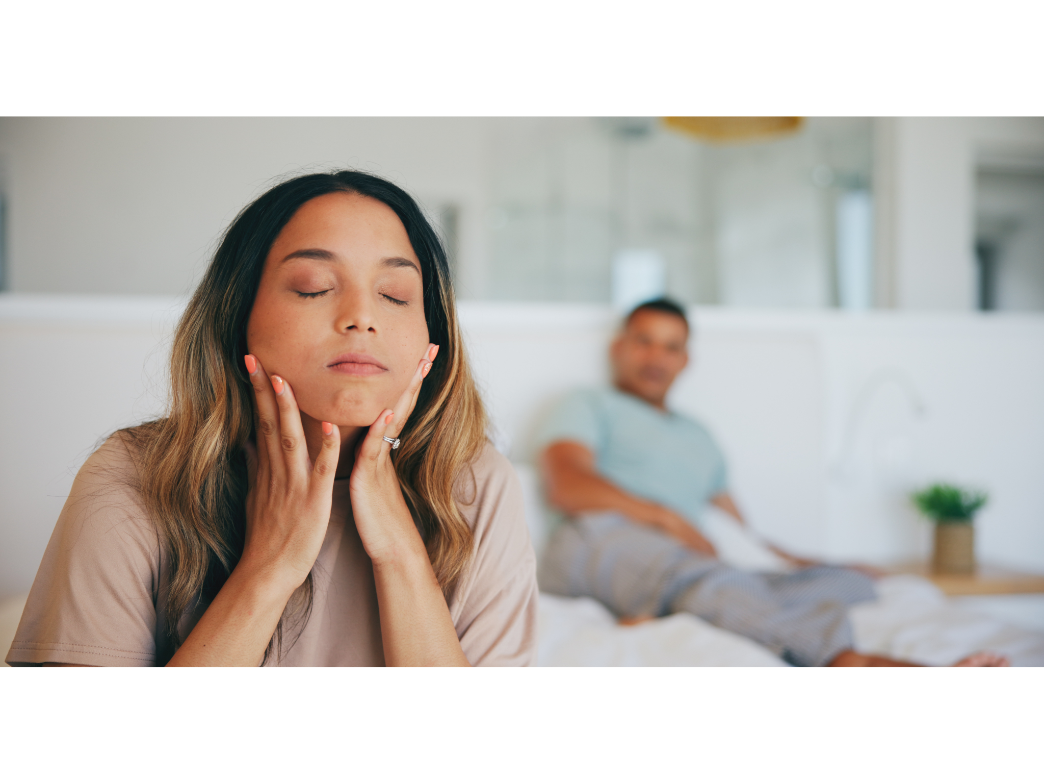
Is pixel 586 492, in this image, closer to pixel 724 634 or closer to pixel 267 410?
pixel 724 634

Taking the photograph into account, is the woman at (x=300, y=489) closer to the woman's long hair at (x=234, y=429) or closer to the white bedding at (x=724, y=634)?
the woman's long hair at (x=234, y=429)

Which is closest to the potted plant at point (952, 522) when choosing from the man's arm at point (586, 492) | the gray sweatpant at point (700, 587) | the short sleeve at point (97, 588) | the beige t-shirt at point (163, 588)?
the gray sweatpant at point (700, 587)

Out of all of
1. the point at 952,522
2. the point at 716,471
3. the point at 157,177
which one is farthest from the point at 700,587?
A: the point at 952,522

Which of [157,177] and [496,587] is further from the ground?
[157,177]

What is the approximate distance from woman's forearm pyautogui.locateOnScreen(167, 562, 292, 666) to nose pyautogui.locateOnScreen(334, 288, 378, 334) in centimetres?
Answer: 20

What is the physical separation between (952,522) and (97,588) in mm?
1889

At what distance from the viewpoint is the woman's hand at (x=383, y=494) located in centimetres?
54

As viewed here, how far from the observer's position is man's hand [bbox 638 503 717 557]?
4.59 feet

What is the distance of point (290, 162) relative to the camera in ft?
1.99

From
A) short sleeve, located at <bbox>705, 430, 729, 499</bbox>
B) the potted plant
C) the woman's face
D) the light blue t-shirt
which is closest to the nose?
the woman's face

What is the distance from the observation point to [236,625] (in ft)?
1.74
